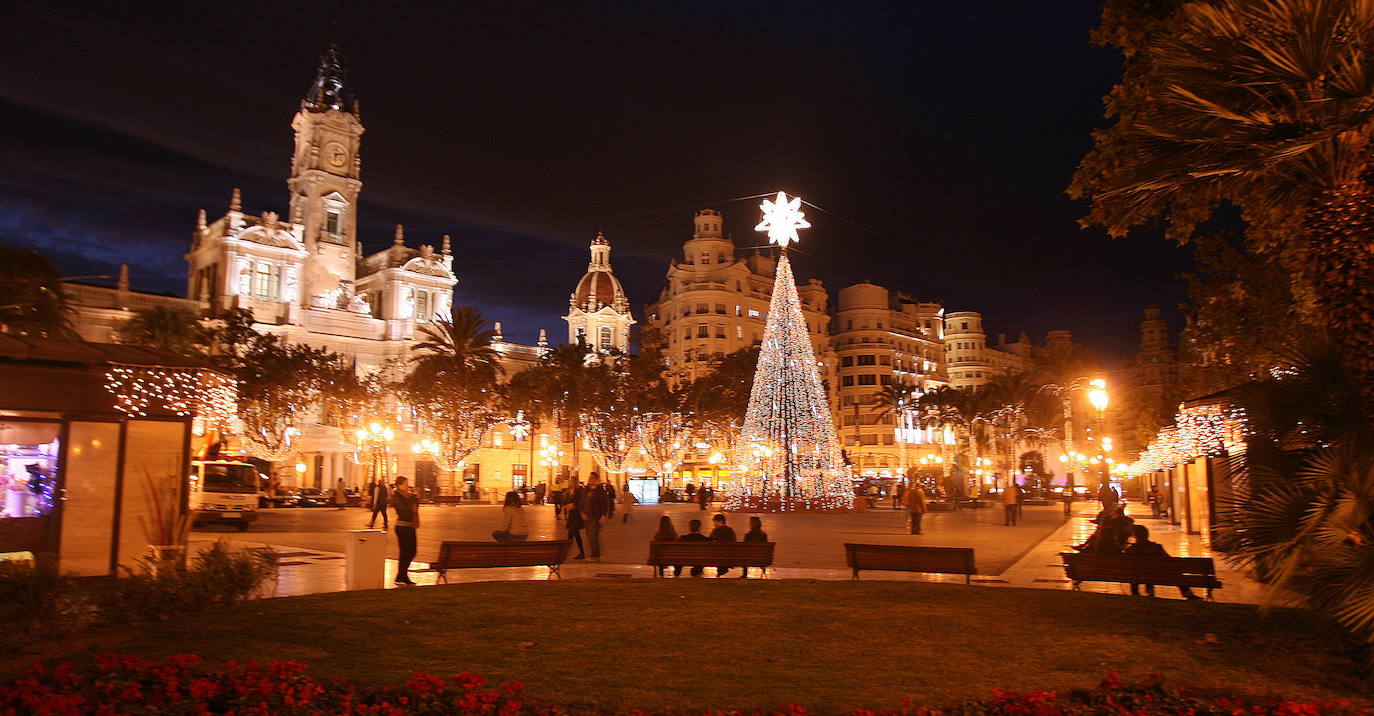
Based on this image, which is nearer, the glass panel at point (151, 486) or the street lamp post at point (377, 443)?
the glass panel at point (151, 486)

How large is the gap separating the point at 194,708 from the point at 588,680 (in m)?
3.19

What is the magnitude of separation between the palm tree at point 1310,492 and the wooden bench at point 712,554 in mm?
8130

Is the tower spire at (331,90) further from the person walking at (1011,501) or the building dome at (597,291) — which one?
the person walking at (1011,501)

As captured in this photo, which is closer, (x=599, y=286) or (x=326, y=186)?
(x=326, y=186)

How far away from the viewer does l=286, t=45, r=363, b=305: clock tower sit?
72125 millimetres

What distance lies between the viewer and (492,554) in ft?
50.2

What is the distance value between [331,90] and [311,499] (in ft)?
133

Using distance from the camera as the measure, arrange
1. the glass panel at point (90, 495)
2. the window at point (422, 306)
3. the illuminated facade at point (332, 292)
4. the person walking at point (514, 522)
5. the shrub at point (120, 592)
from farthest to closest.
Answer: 1. the window at point (422, 306)
2. the illuminated facade at point (332, 292)
3. the person walking at point (514, 522)
4. the glass panel at point (90, 495)
5. the shrub at point (120, 592)

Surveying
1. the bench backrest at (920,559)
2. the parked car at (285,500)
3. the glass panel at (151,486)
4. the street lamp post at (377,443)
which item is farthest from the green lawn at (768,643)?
the parked car at (285,500)

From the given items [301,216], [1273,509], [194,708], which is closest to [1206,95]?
[1273,509]

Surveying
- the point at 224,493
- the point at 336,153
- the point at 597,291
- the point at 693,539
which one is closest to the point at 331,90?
the point at 336,153

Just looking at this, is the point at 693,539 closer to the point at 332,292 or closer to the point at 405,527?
the point at 405,527

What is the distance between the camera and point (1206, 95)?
10141 millimetres

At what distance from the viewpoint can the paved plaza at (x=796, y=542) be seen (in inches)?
665
